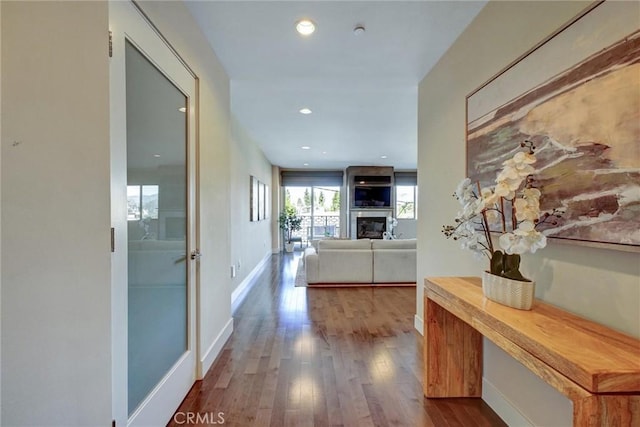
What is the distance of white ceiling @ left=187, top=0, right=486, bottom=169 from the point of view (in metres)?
1.85

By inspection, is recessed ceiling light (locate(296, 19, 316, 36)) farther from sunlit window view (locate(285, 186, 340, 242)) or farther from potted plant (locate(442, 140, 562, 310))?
sunlit window view (locate(285, 186, 340, 242))

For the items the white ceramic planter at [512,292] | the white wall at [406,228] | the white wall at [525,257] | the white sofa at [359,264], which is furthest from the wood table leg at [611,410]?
the white wall at [406,228]

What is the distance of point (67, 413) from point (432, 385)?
1898 mm

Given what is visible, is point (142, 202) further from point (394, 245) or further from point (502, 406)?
point (394, 245)

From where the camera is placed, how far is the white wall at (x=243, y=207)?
4086 mm

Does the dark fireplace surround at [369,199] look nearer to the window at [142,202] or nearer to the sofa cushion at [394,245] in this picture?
the sofa cushion at [394,245]

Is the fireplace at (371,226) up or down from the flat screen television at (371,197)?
down

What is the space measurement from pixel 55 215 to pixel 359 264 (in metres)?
4.09

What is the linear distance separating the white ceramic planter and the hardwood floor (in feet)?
3.02

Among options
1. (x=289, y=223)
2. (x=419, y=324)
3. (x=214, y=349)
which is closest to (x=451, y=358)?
(x=419, y=324)

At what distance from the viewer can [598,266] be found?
1.14 meters

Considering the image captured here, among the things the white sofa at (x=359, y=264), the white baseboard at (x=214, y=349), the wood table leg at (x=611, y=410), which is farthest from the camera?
the white sofa at (x=359, y=264)

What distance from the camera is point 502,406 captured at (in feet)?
5.63

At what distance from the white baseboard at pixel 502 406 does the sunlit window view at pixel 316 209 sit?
290 inches
